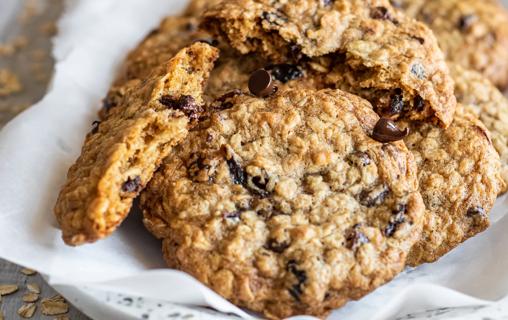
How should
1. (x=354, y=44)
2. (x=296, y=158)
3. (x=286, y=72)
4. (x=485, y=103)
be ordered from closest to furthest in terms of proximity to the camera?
(x=296, y=158) < (x=354, y=44) < (x=286, y=72) < (x=485, y=103)

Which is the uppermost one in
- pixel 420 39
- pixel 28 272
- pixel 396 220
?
pixel 420 39

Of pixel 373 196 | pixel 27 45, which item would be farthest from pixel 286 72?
pixel 27 45

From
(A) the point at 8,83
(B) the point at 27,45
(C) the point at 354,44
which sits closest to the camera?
(C) the point at 354,44

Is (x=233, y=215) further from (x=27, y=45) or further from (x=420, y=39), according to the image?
(x=27, y=45)

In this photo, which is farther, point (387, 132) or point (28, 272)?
point (28, 272)

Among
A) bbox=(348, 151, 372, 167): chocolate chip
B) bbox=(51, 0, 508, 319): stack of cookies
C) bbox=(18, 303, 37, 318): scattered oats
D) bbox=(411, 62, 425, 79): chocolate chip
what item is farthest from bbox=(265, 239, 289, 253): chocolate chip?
bbox=(18, 303, 37, 318): scattered oats

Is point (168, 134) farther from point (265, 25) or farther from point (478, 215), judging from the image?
point (478, 215)

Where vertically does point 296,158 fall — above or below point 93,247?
above
